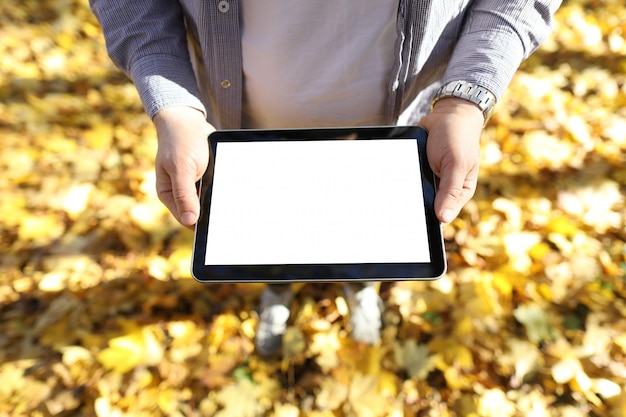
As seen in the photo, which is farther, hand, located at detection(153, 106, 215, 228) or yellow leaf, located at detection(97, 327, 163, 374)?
yellow leaf, located at detection(97, 327, 163, 374)

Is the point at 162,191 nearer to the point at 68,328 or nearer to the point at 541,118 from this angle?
the point at 68,328

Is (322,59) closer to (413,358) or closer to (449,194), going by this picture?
(449,194)

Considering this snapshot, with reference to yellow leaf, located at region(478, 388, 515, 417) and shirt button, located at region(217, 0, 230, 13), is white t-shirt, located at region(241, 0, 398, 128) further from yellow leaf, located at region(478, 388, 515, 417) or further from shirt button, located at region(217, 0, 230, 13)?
yellow leaf, located at region(478, 388, 515, 417)

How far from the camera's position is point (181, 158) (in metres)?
1.05

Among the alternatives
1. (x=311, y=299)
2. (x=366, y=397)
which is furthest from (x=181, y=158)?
(x=366, y=397)

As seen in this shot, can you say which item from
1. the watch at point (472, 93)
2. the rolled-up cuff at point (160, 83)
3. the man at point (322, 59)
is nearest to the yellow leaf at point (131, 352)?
the man at point (322, 59)

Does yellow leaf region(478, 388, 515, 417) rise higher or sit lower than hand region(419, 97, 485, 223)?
lower

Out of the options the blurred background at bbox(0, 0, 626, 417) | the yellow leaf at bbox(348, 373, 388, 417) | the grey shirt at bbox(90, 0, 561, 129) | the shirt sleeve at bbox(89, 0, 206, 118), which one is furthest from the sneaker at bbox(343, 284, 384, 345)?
the shirt sleeve at bbox(89, 0, 206, 118)

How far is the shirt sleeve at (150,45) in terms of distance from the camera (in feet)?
3.58

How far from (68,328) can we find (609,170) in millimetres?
2665

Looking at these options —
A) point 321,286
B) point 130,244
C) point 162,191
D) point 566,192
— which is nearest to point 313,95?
point 162,191

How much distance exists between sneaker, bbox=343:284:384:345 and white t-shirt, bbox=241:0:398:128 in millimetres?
755

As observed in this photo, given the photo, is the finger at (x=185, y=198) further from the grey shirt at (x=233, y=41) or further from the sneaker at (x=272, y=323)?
the sneaker at (x=272, y=323)

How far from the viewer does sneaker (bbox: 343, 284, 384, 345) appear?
1760mm
